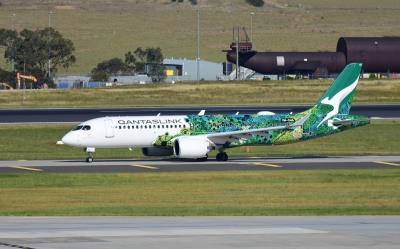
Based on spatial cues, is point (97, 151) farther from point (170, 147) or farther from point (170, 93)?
point (170, 93)

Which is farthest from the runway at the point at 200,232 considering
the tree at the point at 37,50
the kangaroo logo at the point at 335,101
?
the tree at the point at 37,50

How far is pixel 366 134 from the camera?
80.2 metres

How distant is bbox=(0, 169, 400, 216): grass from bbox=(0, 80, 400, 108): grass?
193ft

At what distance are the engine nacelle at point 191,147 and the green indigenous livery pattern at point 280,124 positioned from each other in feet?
2.31

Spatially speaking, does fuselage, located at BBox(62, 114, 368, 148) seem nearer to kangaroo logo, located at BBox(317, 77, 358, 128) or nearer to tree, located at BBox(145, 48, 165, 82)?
kangaroo logo, located at BBox(317, 77, 358, 128)

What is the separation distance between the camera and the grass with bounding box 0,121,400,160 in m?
69.2

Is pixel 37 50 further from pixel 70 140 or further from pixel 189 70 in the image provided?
pixel 70 140

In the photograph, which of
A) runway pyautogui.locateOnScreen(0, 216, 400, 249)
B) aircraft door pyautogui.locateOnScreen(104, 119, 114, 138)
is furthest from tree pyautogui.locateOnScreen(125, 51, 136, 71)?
runway pyautogui.locateOnScreen(0, 216, 400, 249)

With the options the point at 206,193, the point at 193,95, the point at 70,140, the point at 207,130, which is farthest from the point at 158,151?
the point at 193,95

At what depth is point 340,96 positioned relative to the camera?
64.0 meters

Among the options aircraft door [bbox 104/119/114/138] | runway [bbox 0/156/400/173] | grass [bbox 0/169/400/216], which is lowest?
grass [bbox 0/169/400/216]

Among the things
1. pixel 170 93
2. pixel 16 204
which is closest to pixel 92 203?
pixel 16 204

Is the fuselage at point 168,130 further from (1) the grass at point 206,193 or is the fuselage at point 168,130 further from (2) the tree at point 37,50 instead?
(2) the tree at point 37,50

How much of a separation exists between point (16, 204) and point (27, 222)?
7.67m
